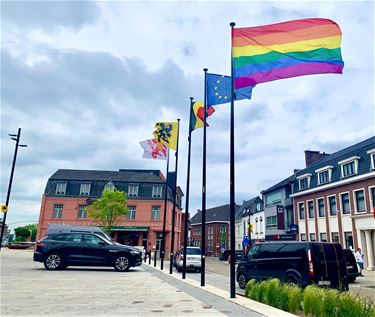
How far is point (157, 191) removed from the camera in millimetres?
52969

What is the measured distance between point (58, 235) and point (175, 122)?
8507mm

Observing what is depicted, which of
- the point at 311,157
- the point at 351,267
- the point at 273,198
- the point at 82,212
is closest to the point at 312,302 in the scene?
the point at 351,267

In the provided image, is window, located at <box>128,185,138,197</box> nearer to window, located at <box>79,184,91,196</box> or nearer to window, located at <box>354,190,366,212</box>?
window, located at <box>79,184,91,196</box>

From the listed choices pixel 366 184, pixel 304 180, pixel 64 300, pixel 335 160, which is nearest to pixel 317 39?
pixel 64 300

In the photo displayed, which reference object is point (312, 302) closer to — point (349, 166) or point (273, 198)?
point (349, 166)

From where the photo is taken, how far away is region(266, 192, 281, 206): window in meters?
45.2

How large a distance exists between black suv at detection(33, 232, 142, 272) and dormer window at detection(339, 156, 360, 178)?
23.2 meters

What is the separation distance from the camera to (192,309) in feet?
23.2

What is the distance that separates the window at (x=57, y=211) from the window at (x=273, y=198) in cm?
3160

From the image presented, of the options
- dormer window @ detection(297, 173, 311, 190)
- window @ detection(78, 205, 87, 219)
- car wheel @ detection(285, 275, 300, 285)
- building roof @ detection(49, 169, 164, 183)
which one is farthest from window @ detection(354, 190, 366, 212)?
window @ detection(78, 205, 87, 219)

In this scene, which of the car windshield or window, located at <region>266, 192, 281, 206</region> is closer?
the car windshield

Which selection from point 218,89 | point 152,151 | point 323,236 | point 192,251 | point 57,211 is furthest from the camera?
point 57,211

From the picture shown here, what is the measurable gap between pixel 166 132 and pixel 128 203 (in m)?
35.2

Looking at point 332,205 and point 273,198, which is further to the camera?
point 273,198
